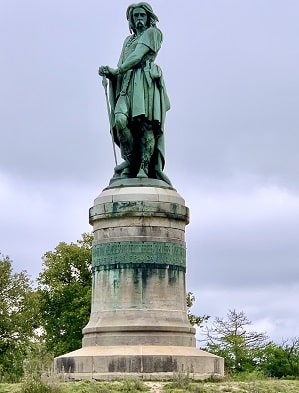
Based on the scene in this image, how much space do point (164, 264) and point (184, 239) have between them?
1.21 m

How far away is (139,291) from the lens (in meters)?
21.2

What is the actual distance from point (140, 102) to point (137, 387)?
7593mm

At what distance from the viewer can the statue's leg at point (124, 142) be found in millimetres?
22672

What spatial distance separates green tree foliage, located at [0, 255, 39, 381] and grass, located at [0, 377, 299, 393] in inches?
893

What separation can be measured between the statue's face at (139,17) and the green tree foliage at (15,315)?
21.4 metres

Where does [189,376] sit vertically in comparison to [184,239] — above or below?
below

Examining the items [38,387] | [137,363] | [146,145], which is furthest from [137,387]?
[146,145]

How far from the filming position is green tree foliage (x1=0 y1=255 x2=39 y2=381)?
4197 centimetres

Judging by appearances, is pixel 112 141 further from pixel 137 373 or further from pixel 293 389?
pixel 293 389

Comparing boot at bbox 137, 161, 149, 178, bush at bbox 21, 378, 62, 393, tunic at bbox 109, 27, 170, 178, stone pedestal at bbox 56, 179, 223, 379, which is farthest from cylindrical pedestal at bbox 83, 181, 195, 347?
bush at bbox 21, 378, 62, 393

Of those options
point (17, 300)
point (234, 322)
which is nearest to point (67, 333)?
point (17, 300)

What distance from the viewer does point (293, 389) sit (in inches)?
774

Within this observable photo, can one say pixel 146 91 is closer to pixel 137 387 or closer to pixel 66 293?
pixel 137 387

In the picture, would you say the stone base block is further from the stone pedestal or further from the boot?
the boot
